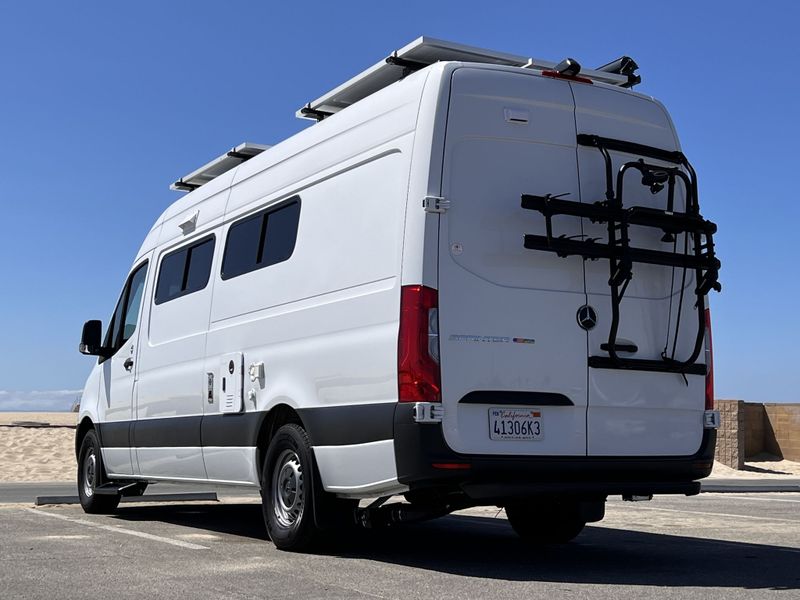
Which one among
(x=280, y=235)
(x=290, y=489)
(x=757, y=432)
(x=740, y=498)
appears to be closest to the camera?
(x=290, y=489)

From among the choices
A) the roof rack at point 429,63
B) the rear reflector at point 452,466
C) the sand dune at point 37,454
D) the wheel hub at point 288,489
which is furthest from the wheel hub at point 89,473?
the sand dune at point 37,454

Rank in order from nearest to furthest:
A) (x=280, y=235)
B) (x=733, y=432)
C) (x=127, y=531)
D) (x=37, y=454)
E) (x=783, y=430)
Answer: (x=280, y=235), (x=127, y=531), (x=733, y=432), (x=37, y=454), (x=783, y=430)

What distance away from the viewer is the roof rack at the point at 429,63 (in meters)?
7.60

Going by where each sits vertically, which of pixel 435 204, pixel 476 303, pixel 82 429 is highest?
pixel 435 204

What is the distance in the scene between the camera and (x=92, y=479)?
38.9ft

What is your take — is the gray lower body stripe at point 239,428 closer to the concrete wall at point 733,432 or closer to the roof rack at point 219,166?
the roof rack at point 219,166

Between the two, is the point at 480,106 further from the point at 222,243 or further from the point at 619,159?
the point at 222,243

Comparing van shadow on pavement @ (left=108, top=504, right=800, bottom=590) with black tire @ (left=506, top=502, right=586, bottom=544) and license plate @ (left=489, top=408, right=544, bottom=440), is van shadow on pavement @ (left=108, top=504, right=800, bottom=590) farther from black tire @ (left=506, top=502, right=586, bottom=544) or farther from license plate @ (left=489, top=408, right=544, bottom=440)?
license plate @ (left=489, top=408, right=544, bottom=440)

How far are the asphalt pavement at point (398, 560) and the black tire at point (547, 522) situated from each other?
0.37 ft

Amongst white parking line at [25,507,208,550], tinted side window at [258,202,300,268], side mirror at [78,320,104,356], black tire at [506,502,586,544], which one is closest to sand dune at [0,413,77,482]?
side mirror at [78,320,104,356]

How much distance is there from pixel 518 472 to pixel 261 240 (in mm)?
3074

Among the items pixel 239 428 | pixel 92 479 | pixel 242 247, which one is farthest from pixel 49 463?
pixel 239 428

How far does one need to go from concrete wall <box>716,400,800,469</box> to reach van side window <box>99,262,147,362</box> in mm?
19630

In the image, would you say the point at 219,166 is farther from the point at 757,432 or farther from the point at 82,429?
the point at 757,432
